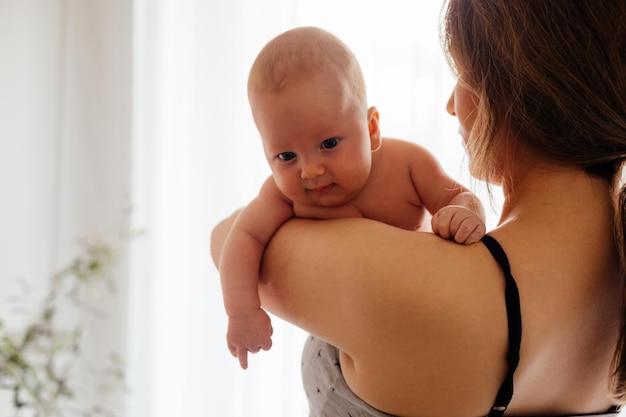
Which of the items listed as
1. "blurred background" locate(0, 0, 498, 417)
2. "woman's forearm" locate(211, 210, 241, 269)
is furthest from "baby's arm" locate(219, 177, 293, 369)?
"blurred background" locate(0, 0, 498, 417)

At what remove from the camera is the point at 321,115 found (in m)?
1.01

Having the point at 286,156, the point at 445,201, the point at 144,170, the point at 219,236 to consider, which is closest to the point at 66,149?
the point at 144,170

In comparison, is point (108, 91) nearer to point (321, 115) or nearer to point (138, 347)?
point (138, 347)

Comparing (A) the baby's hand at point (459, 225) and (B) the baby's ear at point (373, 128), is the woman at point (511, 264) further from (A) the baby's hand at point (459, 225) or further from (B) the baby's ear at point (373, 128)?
(B) the baby's ear at point (373, 128)

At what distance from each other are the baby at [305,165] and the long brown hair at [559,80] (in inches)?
6.2

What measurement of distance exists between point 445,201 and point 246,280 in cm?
33

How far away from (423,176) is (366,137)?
117mm

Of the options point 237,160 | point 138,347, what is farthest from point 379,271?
point 138,347

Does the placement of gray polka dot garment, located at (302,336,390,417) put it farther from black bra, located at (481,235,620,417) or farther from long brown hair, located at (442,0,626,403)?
long brown hair, located at (442,0,626,403)

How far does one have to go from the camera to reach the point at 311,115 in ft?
3.31

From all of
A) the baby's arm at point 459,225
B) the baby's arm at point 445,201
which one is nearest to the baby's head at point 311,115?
the baby's arm at point 445,201

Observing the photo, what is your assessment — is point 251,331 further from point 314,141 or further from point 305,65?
point 305,65

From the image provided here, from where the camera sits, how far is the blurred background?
2.45 metres

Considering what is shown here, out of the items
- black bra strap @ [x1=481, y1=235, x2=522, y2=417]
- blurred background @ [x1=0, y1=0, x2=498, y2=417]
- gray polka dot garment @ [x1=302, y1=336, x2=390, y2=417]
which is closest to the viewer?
black bra strap @ [x1=481, y1=235, x2=522, y2=417]
